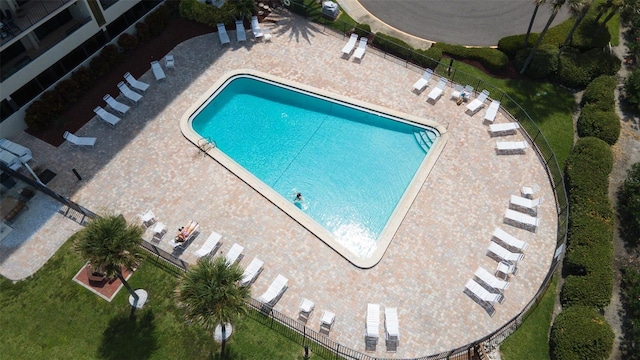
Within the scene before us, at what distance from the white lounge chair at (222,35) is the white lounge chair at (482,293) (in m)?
25.8

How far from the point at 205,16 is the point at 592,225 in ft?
105

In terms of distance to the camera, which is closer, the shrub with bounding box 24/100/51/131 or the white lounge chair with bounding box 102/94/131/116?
the shrub with bounding box 24/100/51/131

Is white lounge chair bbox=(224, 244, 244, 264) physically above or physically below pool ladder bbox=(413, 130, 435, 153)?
below

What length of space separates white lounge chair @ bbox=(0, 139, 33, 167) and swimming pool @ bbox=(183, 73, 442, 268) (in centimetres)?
991

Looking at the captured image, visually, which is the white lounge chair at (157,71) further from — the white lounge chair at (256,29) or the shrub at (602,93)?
the shrub at (602,93)

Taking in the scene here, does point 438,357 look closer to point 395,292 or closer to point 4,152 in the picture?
point 395,292

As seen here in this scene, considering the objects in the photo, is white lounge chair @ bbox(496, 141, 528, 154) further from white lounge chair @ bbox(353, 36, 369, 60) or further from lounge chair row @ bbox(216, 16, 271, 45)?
lounge chair row @ bbox(216, 16, 271, 45)

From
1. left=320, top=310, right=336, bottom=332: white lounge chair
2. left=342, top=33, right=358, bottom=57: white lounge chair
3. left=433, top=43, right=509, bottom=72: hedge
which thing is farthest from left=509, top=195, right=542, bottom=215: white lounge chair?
left=342, top=33, right=358, bottom=57: white lounge chair

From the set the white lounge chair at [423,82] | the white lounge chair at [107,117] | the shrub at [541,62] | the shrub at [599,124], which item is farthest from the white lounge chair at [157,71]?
the shrub at [599,124]

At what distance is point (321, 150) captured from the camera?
1224 inches

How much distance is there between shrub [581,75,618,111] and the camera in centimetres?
3206

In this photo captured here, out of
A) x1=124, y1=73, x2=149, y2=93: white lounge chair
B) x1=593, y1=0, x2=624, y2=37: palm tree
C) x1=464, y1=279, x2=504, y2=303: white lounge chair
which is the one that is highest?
x1=593, y1=0, x2=624, y2=37: palm tree

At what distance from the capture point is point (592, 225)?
86.1 feet

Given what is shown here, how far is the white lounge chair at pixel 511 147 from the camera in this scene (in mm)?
30438
